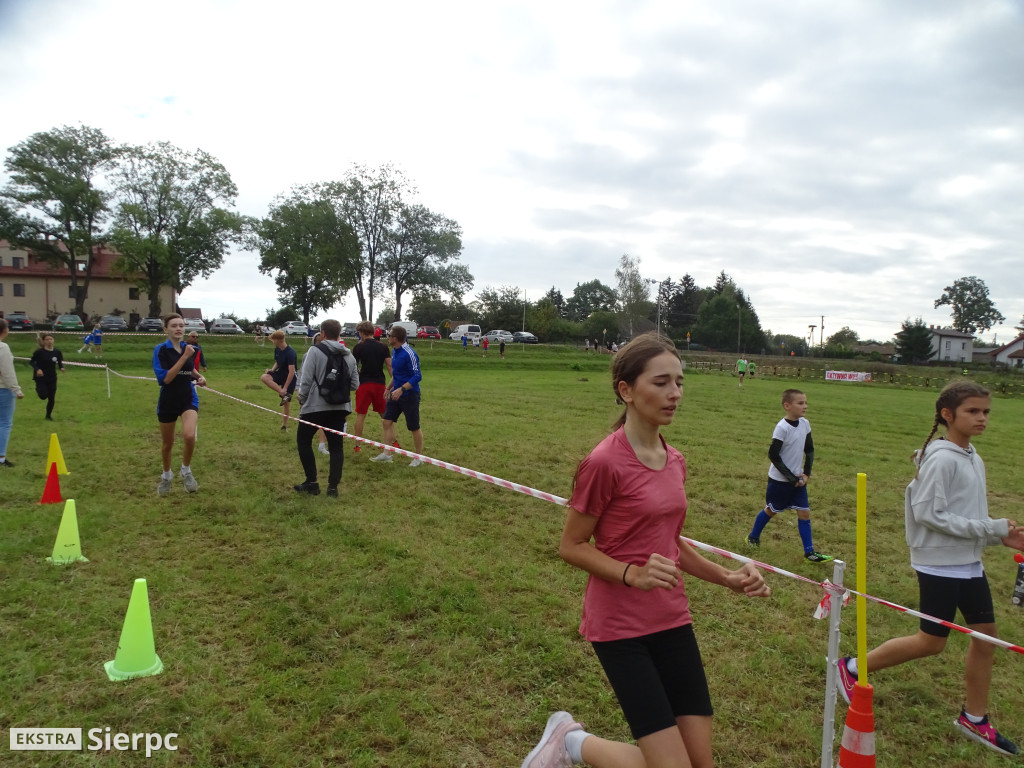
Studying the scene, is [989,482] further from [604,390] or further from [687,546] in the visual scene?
[604,390]

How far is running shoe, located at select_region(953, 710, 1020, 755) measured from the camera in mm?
3276

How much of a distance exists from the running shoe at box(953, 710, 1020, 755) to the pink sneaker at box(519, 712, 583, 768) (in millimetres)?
2319

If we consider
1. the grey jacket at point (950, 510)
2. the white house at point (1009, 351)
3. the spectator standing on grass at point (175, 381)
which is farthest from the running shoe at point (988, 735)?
the white house at point (1009, 351)

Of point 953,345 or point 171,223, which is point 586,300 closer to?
point 953,345

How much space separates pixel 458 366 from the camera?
125 ft

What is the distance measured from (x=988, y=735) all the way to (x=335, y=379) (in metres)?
6.34

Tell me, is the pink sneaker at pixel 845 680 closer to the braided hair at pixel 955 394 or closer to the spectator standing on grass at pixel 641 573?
the braided hair at pixel 955 394

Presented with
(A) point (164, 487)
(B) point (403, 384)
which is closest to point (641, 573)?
(A) point (164, 487)

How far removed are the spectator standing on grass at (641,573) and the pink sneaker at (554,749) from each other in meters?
0.17

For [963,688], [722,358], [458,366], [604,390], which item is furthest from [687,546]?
[722,358]

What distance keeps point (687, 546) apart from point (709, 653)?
6.09ft

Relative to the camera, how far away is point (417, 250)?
63.0 m

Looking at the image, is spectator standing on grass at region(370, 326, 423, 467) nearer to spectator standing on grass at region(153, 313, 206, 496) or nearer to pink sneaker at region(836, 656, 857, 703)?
spectator standing on grass at region(153, 313, 206, 496)

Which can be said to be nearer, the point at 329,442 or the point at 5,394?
the point at 329,442
